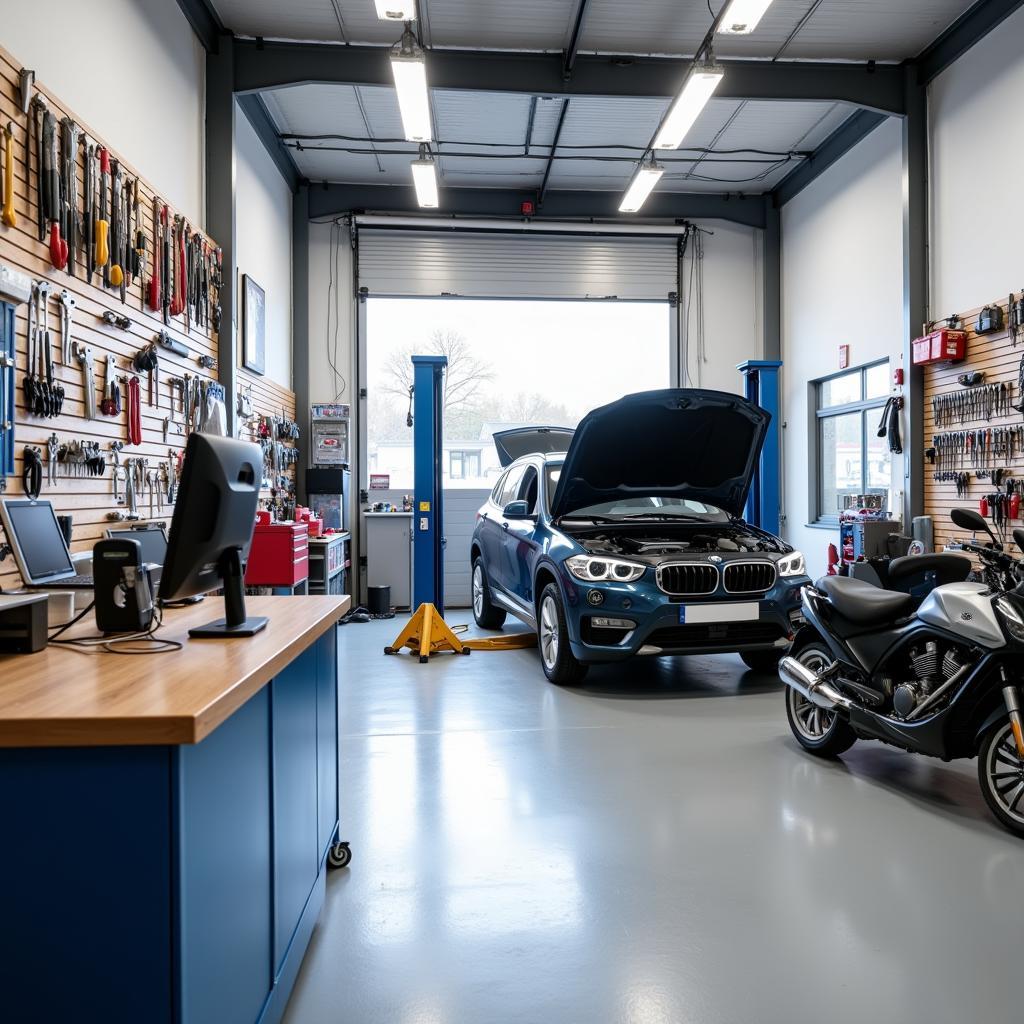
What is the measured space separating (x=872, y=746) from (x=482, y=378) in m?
6.94

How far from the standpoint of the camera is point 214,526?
1773 millimetres

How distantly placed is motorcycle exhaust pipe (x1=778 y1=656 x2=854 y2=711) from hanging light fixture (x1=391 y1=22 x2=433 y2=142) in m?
4.74

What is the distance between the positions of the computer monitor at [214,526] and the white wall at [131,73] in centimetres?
277

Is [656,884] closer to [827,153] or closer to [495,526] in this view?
[495,526]

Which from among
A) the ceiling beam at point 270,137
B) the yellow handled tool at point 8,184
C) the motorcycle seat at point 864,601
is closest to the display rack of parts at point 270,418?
the ceiling beam at point 270,137

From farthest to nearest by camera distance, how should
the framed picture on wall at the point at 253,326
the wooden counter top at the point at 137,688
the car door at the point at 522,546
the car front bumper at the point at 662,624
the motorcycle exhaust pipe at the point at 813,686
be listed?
the framed picture on wall at the point at 253,326 < the car door at the point at 522,546 < the car front bumper at the point at 662,624 < the motorcycle exhaust pipe at the point at 813,686 < the wooden counter top at the point at 137,688

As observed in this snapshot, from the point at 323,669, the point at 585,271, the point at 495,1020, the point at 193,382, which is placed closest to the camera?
the point at 495,1020

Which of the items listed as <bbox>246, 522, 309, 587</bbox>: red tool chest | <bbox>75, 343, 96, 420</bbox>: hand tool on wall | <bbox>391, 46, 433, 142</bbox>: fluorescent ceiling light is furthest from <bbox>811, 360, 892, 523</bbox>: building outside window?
<bbox>75, 343, 96, 420</bbox>: hand tool on wall

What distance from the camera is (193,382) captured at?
5.52m

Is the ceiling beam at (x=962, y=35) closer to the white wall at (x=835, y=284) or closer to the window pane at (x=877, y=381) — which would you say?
the white wall at (x=835, y=284)

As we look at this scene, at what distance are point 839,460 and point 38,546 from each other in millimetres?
7955

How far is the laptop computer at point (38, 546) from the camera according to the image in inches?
85.5

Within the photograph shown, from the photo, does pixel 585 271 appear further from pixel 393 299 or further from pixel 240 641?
pixel 240 641

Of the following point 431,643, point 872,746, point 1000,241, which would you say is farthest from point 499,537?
point 1000,241
